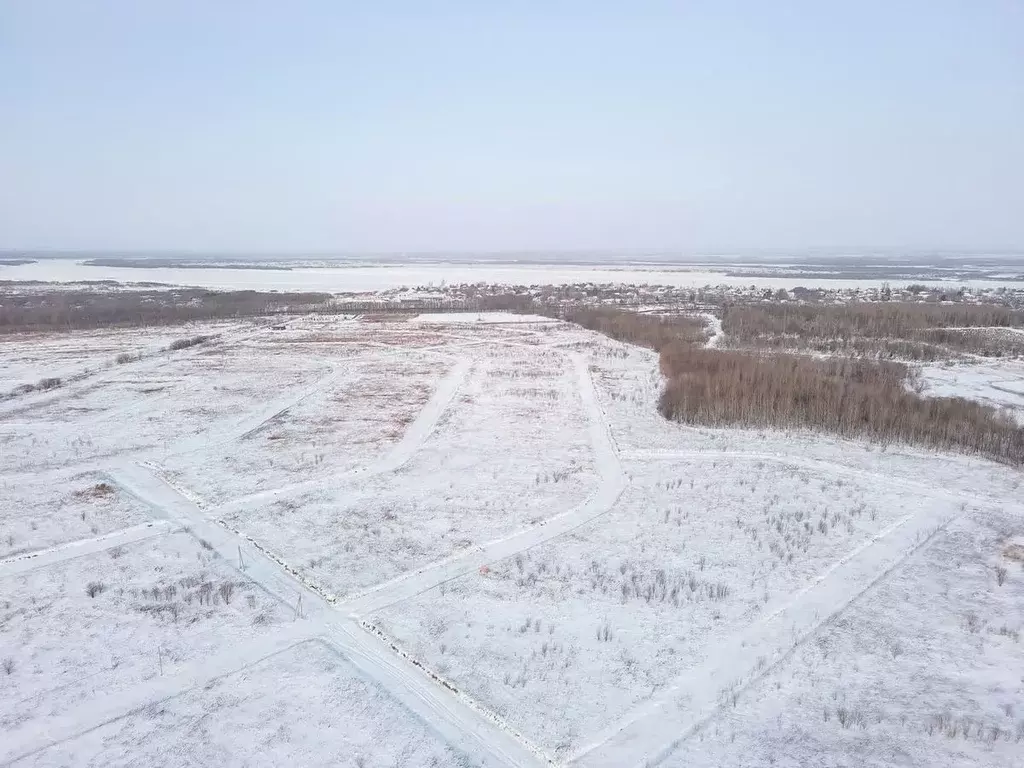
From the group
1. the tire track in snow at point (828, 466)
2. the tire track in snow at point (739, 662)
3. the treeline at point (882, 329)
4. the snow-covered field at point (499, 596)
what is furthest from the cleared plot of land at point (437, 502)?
the treeline at point (882, 329)

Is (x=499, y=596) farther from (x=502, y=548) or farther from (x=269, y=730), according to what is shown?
(x=269, y=730)

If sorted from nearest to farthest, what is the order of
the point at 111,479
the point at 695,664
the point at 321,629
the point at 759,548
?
the point at 695,664
the point at 321,629
the point at 759,548
the point at 111,479

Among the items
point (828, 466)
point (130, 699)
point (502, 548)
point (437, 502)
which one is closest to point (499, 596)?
point (502, 548)

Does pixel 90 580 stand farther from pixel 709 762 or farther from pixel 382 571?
pixel 709 762

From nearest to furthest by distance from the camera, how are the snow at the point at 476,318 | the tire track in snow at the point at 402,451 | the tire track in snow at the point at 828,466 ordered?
the tire track in snow at the point at 402,451, the tire track in snow at the point at 828,466, the snow at the point at 476,318

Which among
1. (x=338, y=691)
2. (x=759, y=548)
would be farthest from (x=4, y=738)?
(x=759, y=548)

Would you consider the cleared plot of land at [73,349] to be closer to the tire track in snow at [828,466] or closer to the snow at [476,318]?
the snow at [476,318]
